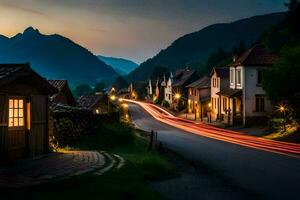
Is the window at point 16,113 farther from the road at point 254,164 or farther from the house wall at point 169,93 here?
the house wall at point 169,93

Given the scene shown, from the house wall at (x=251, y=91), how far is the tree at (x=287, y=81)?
1276 cm

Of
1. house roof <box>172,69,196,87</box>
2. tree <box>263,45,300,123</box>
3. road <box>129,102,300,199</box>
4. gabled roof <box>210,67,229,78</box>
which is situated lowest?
road <box>129,102,300,199</box>

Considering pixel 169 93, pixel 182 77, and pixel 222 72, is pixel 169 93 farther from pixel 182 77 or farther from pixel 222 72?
pixel 222 72

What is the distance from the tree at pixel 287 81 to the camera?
40.0 meters

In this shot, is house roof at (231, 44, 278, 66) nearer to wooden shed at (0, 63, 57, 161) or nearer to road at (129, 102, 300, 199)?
road at (129, 102, 300, 199)

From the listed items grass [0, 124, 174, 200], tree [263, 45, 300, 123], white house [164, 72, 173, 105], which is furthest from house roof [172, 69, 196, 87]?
grass [0, 124, 174, 200]

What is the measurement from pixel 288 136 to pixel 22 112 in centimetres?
2850

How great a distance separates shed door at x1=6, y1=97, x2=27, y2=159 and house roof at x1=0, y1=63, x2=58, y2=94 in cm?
87

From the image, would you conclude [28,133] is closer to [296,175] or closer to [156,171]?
[156,171]

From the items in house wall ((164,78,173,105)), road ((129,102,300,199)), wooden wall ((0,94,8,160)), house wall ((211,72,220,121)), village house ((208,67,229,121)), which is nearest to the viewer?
wooden wall ((0,94,8,160))

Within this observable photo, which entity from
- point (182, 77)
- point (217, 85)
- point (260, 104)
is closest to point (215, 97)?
point (217, 85)

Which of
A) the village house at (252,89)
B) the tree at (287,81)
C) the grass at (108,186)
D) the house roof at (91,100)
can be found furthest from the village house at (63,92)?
the grass at (108,186)

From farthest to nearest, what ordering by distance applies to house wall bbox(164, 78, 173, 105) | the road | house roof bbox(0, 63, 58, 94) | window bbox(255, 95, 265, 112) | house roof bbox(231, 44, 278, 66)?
1. house wall bbox(164, 78, 173, 105)
2. window bbox(255, 95, 265, 112)
3. house roof bbox(231, 44, 278, 66)
4. the road
5. house roof bbox(0, 63, 58, 94)

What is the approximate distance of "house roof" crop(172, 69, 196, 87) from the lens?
102 metres
